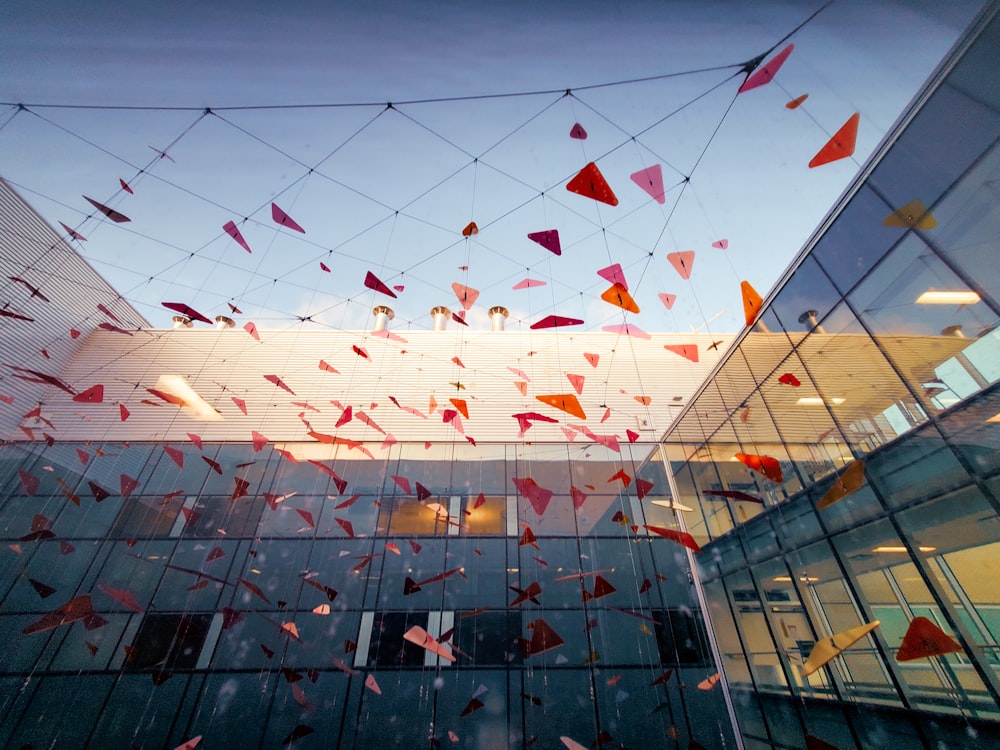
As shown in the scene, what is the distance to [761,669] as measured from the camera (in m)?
8.24

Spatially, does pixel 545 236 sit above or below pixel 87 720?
above

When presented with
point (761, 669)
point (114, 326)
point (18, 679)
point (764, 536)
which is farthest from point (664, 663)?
point (114, 326)

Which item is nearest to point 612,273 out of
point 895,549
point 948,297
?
point 948,297

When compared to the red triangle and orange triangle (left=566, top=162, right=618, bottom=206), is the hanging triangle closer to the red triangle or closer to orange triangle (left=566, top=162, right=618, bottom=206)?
orange triangle (left=566, top=162, right=618, bottom=206)

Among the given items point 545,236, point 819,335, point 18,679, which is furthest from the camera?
point 18,679

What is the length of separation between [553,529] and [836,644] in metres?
6.65

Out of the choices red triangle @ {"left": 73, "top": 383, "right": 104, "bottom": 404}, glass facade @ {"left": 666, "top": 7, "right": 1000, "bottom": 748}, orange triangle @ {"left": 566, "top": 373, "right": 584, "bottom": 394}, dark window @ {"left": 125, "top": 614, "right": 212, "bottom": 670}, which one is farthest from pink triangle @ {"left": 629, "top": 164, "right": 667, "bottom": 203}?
red triangle @ {"left": 73, "top": 383, "right": 104, "bottom": 404}

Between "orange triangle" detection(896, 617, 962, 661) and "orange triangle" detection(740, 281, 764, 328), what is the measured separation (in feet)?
18.2

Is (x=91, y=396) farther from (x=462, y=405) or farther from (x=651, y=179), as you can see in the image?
(x=651, y=179)

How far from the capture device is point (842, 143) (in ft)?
15.4

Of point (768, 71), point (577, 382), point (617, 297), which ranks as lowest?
point (768, 71)

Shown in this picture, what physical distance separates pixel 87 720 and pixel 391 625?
6.46 m

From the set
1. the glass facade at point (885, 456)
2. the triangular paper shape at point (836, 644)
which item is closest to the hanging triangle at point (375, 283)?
the glass facade at point (885, 456)

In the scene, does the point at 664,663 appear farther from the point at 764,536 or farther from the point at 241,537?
the point at 241,537
